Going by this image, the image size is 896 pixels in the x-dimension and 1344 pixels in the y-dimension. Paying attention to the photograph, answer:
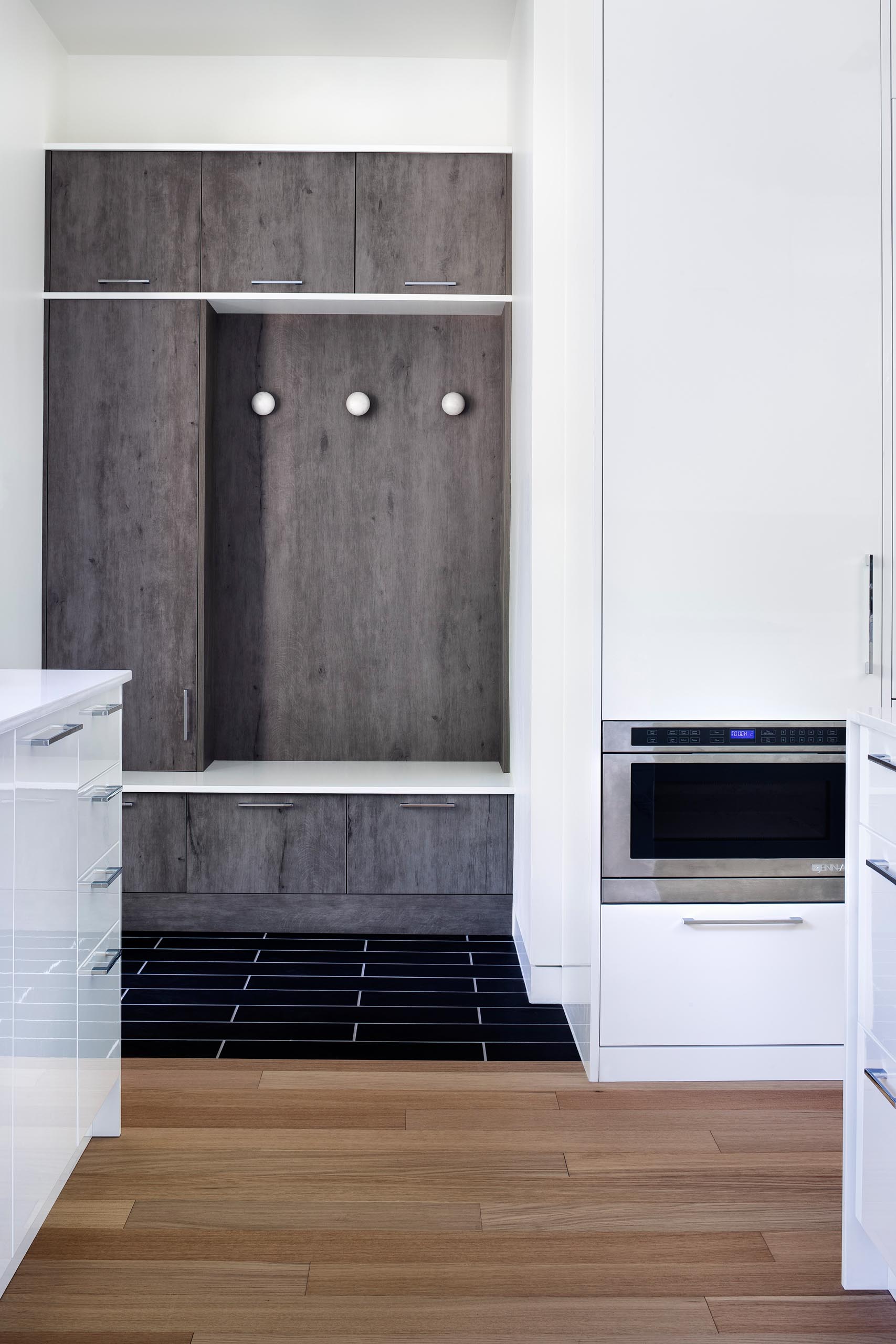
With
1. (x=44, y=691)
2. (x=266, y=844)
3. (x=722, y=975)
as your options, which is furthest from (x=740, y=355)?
(x=266, y=844)

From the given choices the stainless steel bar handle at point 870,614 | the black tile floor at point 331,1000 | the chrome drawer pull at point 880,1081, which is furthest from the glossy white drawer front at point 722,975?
the chrome drawer pull at point 880,1081

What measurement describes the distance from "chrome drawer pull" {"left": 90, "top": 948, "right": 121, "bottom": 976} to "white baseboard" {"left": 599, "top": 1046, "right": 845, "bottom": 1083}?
1.12 meters

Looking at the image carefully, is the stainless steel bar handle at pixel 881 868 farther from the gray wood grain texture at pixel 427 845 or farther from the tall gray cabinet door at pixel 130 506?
the tall gray cabinet door at pixel 130 506

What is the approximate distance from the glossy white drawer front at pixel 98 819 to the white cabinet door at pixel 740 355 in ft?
3.64

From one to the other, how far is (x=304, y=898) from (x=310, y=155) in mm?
2486

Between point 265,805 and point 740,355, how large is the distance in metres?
1.96

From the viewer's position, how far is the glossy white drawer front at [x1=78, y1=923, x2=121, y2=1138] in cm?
178

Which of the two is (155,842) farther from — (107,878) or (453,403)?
(453,403)

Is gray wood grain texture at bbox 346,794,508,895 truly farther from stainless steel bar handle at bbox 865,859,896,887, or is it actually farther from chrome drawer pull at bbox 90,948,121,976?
stainless steel bar handle at bbox 865,859,896,887

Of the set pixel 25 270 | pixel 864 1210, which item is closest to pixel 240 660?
pixel 25 270

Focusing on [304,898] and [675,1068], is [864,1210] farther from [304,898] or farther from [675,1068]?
[304,898]

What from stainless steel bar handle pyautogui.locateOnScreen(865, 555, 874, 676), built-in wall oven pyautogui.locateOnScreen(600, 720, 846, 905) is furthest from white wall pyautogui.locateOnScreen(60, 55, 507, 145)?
built-in wall oven pyautogui.locateOnScreen(600, 720, 846, 905)

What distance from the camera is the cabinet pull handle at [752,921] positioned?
2334mm

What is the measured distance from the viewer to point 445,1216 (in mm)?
1794
